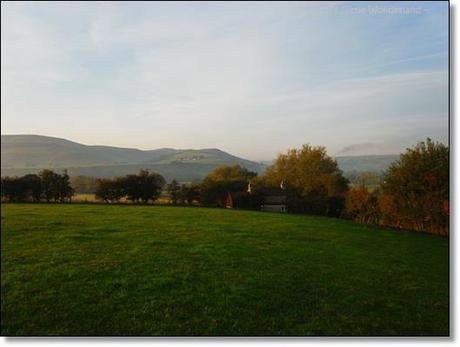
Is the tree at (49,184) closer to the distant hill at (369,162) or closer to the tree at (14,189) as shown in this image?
the tree at (14,189)

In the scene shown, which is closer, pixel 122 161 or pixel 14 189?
pixel 14 189

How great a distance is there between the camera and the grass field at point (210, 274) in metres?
3.37

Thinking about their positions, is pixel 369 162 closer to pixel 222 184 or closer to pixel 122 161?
pixel 222 184

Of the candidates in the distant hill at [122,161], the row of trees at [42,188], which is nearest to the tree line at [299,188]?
the row of trees at [42,188]

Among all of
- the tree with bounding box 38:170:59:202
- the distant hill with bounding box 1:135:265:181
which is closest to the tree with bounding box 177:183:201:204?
the distant hill with bounding box 1:135:265:181

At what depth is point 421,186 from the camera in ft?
14.1

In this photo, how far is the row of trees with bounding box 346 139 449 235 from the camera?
13.6ft

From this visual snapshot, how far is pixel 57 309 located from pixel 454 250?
165 inches

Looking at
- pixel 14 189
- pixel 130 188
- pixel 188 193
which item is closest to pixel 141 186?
pixel 130 188

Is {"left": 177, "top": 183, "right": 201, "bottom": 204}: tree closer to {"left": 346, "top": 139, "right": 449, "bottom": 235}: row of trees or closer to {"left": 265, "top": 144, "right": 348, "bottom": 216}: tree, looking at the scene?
{"left": 265, "top": 144, "right": 348, "bottom": 216}: tree

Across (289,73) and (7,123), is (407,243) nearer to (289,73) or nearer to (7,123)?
(289,73)

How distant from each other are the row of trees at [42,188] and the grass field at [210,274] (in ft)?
0.38

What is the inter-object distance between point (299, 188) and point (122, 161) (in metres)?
2.21

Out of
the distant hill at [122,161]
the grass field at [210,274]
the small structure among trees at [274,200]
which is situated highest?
the distant hill at [122,161]
